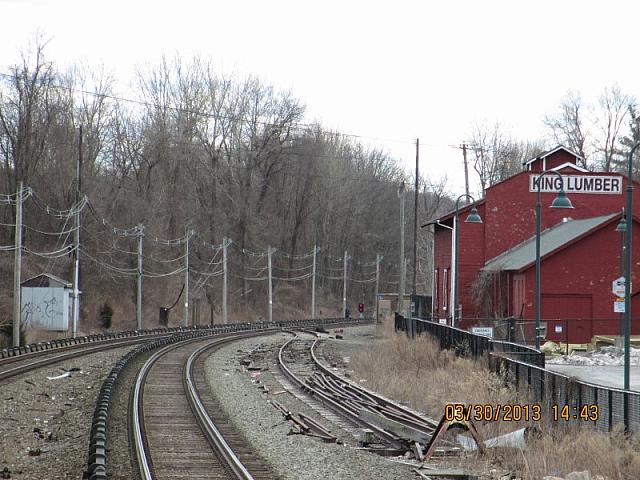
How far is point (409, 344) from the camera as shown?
29.6 m

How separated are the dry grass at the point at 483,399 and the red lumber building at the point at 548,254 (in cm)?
909

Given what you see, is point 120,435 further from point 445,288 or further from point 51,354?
point 445,288

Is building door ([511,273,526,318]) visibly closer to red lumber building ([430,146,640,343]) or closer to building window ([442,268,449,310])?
red lumber building ([430,146,640,343])

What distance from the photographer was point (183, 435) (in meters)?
14.8

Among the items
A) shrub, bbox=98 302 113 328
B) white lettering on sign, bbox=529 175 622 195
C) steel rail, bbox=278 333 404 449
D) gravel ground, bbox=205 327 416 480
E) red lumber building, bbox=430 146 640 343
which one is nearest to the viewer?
gravel ground, bbox=205 327 416 480

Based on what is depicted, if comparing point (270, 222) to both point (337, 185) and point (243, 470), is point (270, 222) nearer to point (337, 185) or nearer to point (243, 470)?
point (337, 185)

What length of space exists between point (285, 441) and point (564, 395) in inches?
185

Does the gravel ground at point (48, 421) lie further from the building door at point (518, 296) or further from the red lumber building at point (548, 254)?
the building door at point (518, 296)

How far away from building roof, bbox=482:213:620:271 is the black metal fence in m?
17.9

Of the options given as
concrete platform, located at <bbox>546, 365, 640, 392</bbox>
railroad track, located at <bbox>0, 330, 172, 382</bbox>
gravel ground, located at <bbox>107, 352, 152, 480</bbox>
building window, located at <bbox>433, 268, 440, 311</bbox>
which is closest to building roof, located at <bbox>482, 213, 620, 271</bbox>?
building window, located at <bbox>433, 268, 440, 311</bbox>

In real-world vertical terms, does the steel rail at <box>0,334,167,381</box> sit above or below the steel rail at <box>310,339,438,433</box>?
below

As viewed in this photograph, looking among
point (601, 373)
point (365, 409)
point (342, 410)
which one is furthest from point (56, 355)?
point (601, 373)

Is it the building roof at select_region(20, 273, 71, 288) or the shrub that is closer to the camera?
the building roof at select_region(20, 273, 71, 288)

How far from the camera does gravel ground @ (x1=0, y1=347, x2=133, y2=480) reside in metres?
12.5
